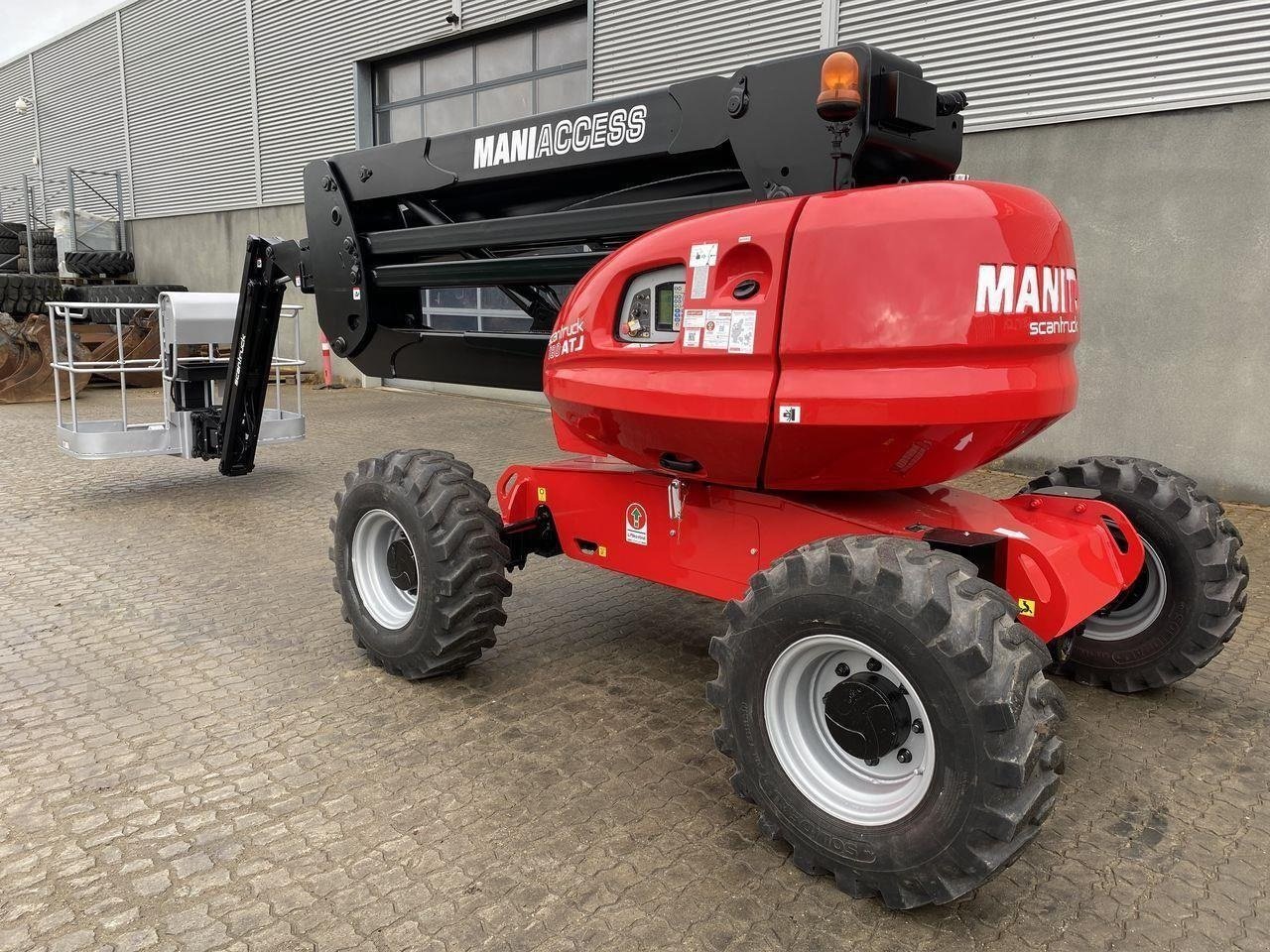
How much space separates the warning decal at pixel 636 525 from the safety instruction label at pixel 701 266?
1081 millimetres

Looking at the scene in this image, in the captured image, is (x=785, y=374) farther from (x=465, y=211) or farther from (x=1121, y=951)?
(x=465, y=211)

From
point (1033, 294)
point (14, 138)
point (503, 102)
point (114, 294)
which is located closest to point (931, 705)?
point (1033, 294)

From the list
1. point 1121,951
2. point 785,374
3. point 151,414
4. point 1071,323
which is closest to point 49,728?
point 785,374

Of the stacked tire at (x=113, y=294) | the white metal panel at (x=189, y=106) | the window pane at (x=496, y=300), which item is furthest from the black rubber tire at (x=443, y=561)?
the white metal panel at (x=189, y=106)

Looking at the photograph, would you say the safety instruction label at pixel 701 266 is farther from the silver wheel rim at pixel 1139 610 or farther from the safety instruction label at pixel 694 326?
the silver wheel rim at pixel 1139 610

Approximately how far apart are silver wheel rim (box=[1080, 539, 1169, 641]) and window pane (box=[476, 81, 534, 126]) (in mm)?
11492

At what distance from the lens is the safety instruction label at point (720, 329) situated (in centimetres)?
295

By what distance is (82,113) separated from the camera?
80.3ft

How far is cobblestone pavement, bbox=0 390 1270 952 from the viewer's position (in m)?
2.59

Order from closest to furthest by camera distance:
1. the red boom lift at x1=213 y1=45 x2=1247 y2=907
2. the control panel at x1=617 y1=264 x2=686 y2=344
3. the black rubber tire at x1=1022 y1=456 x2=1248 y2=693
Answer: the red boom lift at x1=213 y1=45 x2=1247 y2=907
the control panel at x1=617 y1=264 x2=686 y2=344
the black rubber tire at x1=1022 y1=456 x2=1248 y2=693

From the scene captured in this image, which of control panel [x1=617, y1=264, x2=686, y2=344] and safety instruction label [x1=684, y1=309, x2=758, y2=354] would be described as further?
control panel [x1=617, y1=264, x2=686, y2=344]

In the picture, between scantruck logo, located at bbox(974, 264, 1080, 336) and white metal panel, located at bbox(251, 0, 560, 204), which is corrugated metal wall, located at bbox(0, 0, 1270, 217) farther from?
scantruck logo, located at bbox(974, 264, 1080, 336)

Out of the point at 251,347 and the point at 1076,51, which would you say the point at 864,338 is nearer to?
the point at 251,347

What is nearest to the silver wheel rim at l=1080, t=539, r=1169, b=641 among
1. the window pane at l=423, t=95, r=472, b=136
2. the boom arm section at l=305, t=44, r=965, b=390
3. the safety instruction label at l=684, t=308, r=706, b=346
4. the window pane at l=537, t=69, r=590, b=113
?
the boom arm section at l=305, t=44, r=965, b=390
